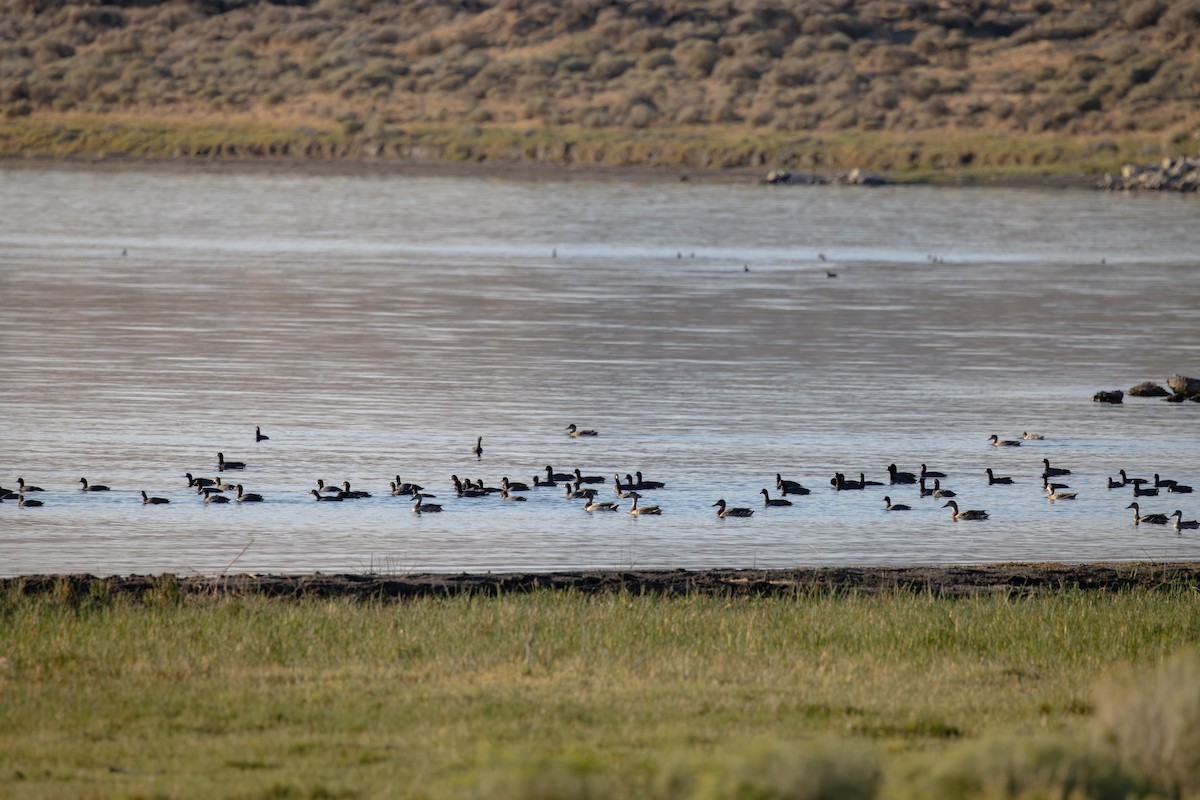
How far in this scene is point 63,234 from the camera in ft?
186

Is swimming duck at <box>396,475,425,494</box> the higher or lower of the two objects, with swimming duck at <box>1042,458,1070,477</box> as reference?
higher

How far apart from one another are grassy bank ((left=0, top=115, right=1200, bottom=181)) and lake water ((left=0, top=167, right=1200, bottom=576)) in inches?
998

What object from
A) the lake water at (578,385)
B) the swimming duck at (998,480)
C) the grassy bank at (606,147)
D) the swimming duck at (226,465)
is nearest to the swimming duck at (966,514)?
the lake water at (578,385)

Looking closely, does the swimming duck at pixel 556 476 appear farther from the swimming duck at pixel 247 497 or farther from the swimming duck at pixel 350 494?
the swimming duck at pixel 247 497

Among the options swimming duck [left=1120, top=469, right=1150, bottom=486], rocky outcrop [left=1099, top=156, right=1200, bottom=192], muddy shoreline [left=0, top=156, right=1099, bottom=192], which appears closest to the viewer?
swimming duck [left=1120, top=469, right=1150, bottom=486]

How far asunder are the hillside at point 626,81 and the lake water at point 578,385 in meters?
31.5

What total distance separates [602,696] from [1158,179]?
74.5m

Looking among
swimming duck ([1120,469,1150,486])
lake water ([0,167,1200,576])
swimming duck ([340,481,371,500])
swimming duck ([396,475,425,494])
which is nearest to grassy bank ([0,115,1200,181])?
lake water ([0,167,1200,576])

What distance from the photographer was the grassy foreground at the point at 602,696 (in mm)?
7984

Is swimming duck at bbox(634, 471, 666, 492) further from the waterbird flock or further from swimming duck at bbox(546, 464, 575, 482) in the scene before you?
swimming duck at bbox(546, 464, 575, 482)

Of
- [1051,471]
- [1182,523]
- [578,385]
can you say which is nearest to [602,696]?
[1182,523]

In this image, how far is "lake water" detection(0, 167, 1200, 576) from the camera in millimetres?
18578

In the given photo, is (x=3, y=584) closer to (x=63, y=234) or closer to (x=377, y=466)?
(x=377, y=466)

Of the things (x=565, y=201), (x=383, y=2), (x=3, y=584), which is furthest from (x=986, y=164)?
(x=3, y=584)
